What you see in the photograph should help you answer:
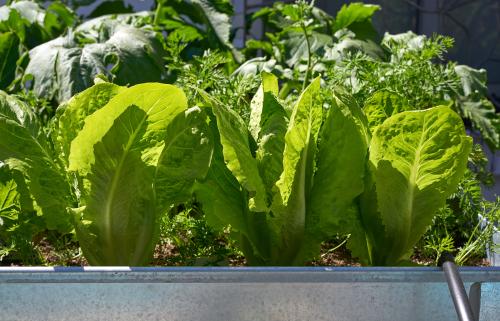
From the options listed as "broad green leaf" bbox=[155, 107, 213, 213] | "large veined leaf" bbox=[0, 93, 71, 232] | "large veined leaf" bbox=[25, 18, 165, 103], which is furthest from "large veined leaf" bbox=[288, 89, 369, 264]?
"large veined leaf" bbox=[25, 18, 165, 103]

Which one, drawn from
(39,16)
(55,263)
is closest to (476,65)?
(39,16)

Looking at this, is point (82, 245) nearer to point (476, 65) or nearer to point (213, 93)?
point (213, 93)

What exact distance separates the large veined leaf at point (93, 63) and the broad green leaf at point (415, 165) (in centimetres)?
76

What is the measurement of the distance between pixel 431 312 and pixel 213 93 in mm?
432

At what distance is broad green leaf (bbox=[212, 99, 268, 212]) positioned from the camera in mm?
742

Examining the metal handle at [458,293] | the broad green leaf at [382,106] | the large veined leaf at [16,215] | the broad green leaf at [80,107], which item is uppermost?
the broad green leaf at [80,107]

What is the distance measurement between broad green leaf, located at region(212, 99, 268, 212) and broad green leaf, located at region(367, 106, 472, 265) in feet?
0.41

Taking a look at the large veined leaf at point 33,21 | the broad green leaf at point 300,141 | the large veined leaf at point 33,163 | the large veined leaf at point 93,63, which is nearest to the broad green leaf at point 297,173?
the broad green leaf at point 300,141

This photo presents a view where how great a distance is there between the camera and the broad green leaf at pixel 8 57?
4.59 ft

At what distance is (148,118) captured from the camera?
74 centimetres

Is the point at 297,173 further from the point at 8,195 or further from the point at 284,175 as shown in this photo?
the point at 8,195

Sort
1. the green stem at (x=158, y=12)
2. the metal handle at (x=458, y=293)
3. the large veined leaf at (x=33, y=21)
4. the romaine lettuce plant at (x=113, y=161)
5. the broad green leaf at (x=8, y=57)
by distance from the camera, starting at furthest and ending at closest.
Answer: the green stem at (x=158, y=12)
the large veined leaf at (x=33, y=21)
the broad green leaf at (x=8, y=57)
the romaine lettuce plant at (x=113, y=161)
the metal handle at (x=458, y=293)

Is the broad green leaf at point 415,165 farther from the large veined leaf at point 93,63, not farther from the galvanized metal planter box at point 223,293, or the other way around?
the large veined leaf at point 93,63

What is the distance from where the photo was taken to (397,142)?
77 cm
